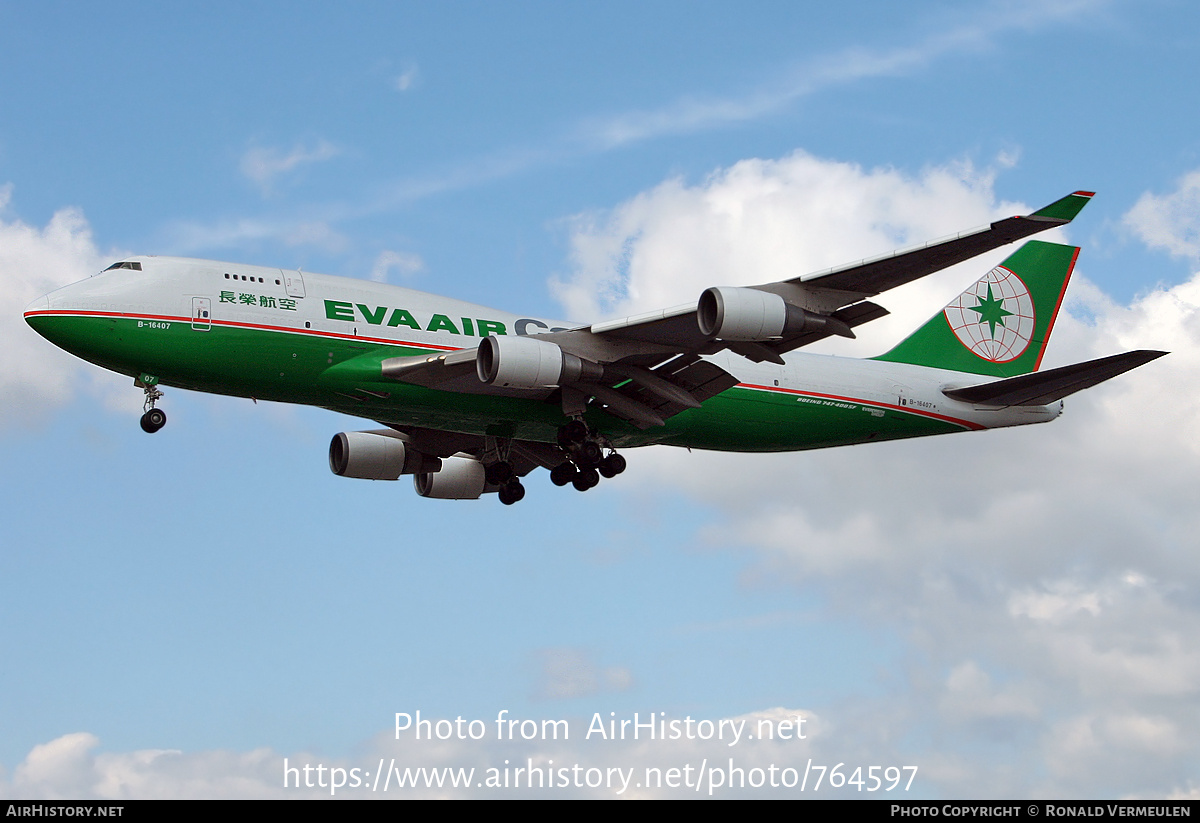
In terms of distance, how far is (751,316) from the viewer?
28172 millimetres

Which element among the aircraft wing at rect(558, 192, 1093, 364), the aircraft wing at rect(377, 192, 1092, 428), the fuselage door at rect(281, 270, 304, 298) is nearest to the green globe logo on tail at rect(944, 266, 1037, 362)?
the aircraft wing at rect(377, 192, 1092, 428)

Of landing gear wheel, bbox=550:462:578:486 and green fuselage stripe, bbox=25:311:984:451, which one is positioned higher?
green fuselage stripe, bbox=25:311:984:451

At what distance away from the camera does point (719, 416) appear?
3459cm

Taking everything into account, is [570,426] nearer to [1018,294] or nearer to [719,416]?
[719,416]

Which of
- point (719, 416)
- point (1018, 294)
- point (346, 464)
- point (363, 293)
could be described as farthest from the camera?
point (1018, 294)

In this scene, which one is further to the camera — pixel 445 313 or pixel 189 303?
pixel 445 313

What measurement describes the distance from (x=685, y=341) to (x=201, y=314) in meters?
11.0

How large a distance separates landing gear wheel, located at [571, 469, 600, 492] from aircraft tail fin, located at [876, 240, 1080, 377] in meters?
11.1

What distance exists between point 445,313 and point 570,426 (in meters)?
4.15

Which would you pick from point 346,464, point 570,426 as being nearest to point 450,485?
point 346,464

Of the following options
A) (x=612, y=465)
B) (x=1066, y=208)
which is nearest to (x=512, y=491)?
(x=612, y=465)

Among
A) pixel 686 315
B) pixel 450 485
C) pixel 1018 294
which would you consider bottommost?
pixel 450 485

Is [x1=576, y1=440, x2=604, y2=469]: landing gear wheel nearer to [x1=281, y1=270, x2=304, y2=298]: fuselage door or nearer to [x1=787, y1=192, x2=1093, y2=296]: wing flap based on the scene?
[x1=787, y1=192, x2=1093, y2=296]: wing flap

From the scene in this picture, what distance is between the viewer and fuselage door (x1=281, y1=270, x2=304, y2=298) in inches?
1200
